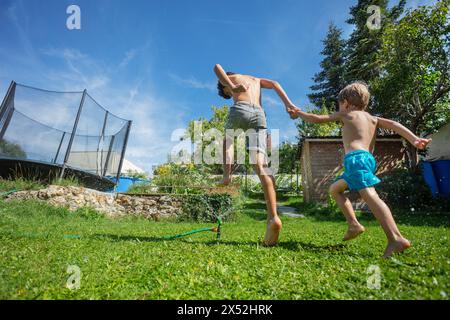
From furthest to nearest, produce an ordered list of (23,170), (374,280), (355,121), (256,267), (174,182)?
(174,182) → (23,170) → (355,121) → (256,267) → (374,280)

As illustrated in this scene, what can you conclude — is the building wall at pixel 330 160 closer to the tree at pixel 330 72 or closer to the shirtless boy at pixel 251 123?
the shirtless boy at pixel 251 123

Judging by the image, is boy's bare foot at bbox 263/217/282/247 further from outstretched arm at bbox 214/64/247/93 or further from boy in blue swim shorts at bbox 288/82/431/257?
outstretched arm at bbox 214/64/247/93

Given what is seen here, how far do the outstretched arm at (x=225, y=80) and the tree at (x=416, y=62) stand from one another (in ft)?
36.0

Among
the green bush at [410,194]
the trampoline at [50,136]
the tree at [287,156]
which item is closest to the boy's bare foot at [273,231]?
the trampoline at [50,136]

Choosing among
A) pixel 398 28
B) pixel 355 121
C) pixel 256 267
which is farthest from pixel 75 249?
pixel 398 28

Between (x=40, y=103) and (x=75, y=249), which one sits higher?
(x=40, y=103)

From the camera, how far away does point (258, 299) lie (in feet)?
4.63

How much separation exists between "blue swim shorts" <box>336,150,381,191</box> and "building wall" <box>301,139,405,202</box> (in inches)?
421

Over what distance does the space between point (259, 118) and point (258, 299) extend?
7.05 ft

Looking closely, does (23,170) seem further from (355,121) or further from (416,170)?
(416,170)

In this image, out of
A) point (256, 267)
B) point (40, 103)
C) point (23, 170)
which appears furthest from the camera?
point (40, 103)

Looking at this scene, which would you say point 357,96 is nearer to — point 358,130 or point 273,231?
point 358,130
